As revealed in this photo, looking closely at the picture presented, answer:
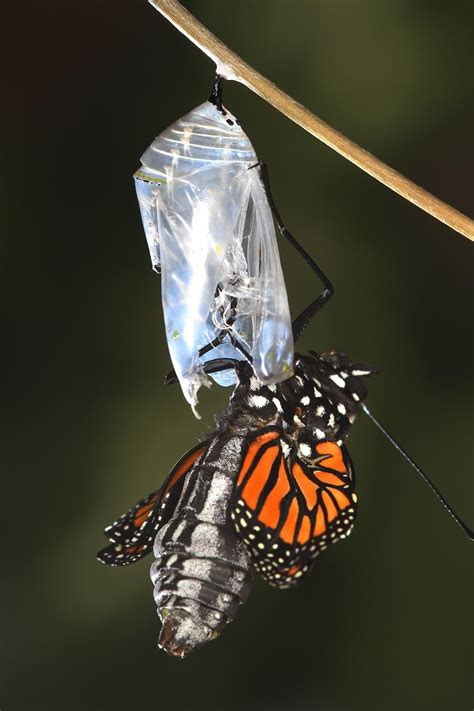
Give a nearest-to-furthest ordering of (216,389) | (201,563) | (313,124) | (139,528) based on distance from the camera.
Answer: (313,124)
(201,563)
(139,528)
(216,389)

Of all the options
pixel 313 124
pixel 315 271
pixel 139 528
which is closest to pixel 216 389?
pixel 139 528

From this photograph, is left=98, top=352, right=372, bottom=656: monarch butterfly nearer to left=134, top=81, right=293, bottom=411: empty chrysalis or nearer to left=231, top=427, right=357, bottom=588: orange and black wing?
left=231, top=427, right=357, bottom=588: orange and black wing

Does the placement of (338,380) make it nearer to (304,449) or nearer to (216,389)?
(304,449)

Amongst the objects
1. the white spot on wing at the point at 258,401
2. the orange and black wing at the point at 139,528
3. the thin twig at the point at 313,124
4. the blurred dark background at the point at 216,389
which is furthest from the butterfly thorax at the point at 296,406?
the blurred dark background at the point at 216,389

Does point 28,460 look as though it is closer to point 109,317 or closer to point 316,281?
point 109,317

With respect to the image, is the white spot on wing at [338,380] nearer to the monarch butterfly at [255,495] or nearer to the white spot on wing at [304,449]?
the monarch butterfly at [255,495]

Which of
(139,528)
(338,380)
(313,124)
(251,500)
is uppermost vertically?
(313,124)

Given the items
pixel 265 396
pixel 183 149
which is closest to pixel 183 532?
pixel 265 396
